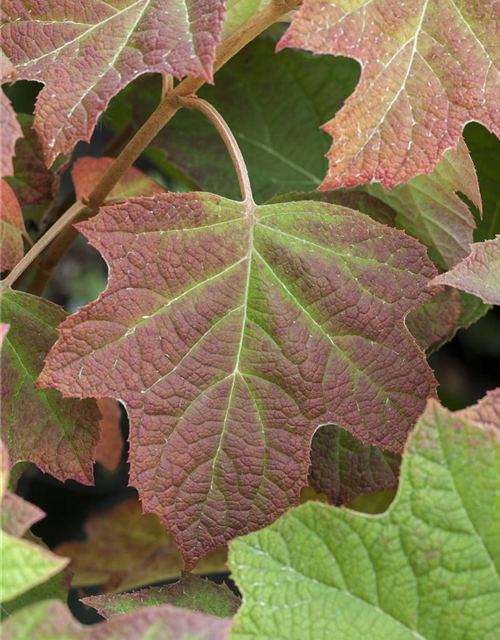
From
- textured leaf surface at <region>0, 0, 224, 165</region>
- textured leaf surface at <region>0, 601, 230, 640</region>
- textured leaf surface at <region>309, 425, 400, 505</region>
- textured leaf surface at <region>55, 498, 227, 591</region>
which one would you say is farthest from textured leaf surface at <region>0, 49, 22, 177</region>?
textured leaf surface at <region>55, 498, 227, 591</region>

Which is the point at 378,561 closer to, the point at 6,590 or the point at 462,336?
the point at 6,590

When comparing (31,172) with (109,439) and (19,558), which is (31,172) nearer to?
(109,439)

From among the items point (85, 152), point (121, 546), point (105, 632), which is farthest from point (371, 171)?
point (85, 152)

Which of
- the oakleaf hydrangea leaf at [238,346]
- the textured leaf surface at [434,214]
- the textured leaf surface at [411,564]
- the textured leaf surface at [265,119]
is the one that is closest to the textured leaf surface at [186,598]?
the oakleaf hydrangea leaf at [238,346]

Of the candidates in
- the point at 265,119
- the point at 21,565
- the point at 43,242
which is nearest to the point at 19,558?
the point at 21,565

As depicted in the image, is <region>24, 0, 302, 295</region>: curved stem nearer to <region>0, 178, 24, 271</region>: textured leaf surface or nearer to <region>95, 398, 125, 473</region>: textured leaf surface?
<region>0, 178, 24, 271</region>: textured leaf surface
